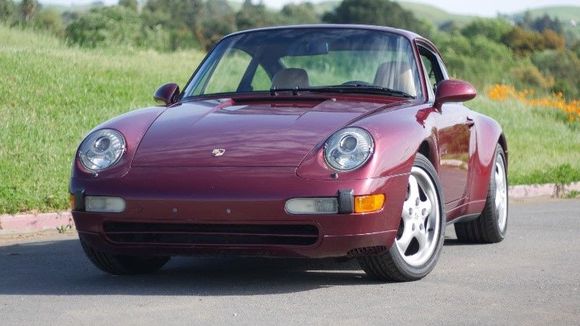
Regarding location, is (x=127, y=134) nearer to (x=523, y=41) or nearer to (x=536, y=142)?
(x=536, y=142)

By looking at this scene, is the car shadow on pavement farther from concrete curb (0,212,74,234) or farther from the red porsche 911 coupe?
concrete curb (0,212,74,234)

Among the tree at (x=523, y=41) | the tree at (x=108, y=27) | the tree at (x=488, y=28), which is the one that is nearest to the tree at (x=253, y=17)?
the tree at (x=523, y=41)

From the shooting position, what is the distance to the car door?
7508mm

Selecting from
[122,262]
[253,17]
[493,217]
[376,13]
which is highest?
[122,262]

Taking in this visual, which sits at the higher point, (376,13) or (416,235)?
(416,235)

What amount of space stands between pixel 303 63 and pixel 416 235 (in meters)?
1.71

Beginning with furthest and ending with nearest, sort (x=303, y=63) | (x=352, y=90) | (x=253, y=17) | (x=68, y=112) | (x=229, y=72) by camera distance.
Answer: (x=253, y=17) → (x=68, y=112) → (x=303, y=63) → (x=229, y=72) → (x=352, y=90)

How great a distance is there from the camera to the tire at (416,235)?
6730 millimetres

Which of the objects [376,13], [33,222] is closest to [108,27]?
[33,222]

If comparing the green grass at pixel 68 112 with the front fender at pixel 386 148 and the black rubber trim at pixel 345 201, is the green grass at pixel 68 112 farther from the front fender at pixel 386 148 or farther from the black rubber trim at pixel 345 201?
the black rubber trim at pixel 345 201

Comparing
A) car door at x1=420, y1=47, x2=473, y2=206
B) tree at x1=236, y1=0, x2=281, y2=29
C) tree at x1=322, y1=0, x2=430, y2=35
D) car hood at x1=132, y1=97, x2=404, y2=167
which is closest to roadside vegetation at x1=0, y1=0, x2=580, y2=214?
car hood at x1=132, y1=97, x2=404, y2=167

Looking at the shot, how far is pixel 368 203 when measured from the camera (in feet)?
20.8

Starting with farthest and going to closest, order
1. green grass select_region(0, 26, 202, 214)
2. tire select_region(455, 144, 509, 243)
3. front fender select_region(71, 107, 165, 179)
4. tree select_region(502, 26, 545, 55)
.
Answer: tree select_region(502, 26, 545, 55) < green grass select_region(0, 26, 202, 214) < tire select_region(455, 144, 509, 243) < front fender select_region(71, 107, 165, 179)

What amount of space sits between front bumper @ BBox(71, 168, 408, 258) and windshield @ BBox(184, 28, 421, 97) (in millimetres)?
1199
